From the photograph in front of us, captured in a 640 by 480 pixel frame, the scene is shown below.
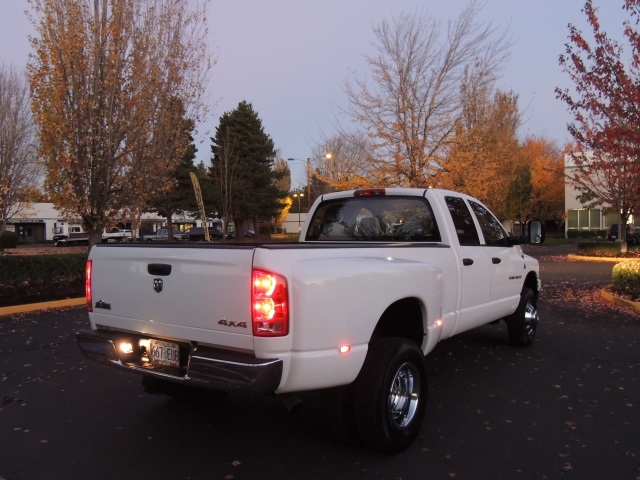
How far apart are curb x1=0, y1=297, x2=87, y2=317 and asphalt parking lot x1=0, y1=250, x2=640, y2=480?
13.0 ft

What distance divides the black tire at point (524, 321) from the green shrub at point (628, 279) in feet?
15.0

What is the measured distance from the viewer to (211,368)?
3.10 m

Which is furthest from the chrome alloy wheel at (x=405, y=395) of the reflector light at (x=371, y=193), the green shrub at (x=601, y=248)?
the green shrub at (x=601, y=248)

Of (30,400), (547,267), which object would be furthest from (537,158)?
(30,400)

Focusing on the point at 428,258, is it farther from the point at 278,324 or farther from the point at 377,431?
the point at 278,324

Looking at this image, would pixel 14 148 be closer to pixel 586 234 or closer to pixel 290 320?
pixel 290 320

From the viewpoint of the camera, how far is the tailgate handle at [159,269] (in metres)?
3.43

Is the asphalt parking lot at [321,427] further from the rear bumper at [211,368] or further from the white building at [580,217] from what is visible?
the white building at [580,217]

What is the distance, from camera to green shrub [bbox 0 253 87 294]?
11273 mm

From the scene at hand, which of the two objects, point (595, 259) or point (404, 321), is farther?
point (595, 259)

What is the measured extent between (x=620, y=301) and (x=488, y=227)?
19.4ft

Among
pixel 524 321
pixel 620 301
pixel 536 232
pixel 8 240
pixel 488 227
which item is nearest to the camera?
pixel 488 227

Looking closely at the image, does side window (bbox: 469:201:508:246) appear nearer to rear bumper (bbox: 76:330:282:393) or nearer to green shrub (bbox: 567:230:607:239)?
rear bumper (bbox: 76:330:282:393)

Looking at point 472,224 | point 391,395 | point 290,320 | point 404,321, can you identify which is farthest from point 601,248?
point 290,320
